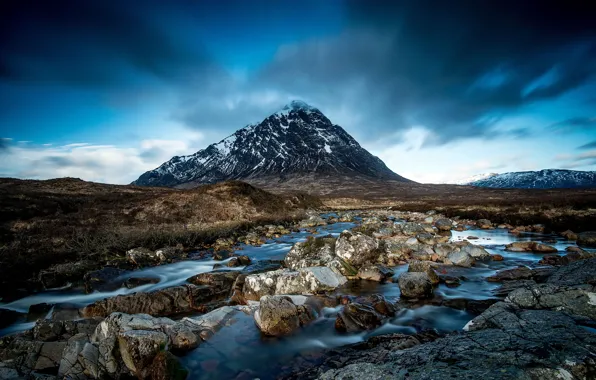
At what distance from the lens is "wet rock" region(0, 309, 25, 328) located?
10.0 metres

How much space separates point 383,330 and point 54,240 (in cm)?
2254

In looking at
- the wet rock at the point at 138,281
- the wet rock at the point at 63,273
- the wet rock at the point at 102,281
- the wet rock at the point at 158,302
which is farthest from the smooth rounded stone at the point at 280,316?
the wet rock at the point at 63,273

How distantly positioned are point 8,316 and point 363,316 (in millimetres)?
12994

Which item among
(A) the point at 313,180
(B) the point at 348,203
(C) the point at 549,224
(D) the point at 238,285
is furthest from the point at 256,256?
(A) the point at 313,180

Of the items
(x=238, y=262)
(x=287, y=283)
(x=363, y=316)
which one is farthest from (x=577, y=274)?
(x=238, y=262)

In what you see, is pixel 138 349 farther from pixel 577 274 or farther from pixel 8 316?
pixel 577 274

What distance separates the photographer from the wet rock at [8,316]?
32.9 ft

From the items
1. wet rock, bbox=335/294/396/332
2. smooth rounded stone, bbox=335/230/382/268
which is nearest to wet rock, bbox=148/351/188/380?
wet rock, bbox=335/294/396/332

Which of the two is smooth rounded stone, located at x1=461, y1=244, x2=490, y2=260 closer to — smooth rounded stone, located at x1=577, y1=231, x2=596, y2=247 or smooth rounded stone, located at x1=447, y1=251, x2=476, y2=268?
smooth rounded stone, located at x1=447, y1=251, x2=476, y2=268

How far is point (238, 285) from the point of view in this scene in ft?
40.3

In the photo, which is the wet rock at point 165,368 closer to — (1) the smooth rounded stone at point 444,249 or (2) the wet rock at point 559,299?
(2) the wet rock at point 559,299

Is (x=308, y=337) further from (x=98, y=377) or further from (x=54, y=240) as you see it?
(x=54, y=240)

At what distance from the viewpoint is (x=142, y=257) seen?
1738 centimetres

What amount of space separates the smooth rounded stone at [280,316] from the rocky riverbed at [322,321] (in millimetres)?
35
